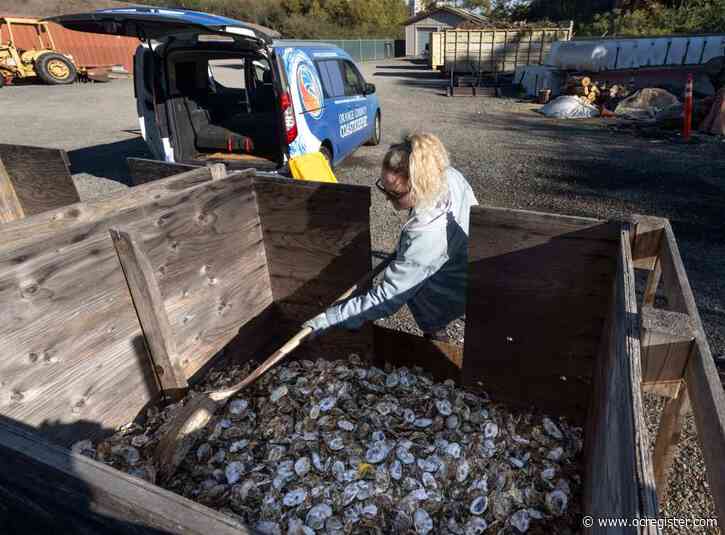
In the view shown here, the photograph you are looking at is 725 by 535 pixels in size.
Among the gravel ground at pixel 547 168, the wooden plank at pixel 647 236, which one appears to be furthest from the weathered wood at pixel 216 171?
the wooden plank at pixel 647 236

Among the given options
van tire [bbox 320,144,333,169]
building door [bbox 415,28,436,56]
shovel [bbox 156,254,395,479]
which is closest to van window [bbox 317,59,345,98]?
van tire [bbox 320,144,333,169]

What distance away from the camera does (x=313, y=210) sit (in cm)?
272

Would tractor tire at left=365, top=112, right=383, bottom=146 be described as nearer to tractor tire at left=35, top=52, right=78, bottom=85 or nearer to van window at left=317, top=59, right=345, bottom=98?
van window at left=317, top=59, right=345, bottom=98

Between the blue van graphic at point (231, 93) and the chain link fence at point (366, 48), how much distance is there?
123 ft

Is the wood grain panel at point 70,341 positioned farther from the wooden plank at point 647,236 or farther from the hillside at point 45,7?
the hillside at point 45,7

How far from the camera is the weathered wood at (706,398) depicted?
0.90 metres

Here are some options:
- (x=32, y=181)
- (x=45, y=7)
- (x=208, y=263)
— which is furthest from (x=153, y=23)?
(x=45, y=7)

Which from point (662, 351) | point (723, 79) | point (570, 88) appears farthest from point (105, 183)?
point (723, 79)

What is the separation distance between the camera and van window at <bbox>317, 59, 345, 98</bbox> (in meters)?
6.66

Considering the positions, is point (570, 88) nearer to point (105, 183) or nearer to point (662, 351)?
point (105, 183)

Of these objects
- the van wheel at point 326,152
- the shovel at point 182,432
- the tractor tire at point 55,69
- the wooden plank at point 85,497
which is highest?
the tractor tire at point 55,69

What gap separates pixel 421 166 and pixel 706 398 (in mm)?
1473

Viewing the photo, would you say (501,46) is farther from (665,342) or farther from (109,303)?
(665,342)

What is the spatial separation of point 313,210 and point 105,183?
643cm
